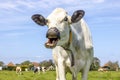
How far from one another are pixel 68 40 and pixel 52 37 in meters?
1.06

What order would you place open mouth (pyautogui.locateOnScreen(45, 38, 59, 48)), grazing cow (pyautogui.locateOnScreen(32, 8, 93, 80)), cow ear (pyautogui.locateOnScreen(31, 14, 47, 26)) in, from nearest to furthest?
open mouth (pyautogui.locateOnScreen(45, 38, 59, 48)) < grazing cow (pyautogui.locateOnScreen(32, 8, 93, 80)) < cow ear (pyautogui.locateOnScreen(31, 14, 47, 26))

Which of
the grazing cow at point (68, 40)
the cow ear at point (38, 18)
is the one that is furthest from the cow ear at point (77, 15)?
the cow ear at point (38, 18)

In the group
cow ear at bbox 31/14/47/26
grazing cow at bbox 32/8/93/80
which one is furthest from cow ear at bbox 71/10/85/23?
cow ear at bbox 31/14/47/26

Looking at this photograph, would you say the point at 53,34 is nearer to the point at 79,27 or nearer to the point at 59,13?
the point at 59,13

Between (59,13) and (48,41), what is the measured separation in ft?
3.19

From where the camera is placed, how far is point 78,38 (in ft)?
31.0

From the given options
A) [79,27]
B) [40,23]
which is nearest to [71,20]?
[40,23]

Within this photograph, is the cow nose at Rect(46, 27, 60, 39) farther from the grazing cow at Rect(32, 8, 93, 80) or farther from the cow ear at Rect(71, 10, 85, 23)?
the cow ear at Rect(71, 10, 85, 23)

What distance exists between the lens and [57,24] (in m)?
8.05

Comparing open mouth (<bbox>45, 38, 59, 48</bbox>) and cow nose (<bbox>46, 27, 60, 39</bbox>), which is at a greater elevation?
cow nose (<bbox>46, 27, 60, 39</bbox>)

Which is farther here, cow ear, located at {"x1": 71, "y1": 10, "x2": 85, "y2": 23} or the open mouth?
cow ear, located at {"x1": 71, "y1": 10, "x2": 85, "y2": 23}

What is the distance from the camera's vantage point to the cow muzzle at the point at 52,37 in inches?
299

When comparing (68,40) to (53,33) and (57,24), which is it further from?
(53,33)

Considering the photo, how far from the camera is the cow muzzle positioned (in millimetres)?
7590
